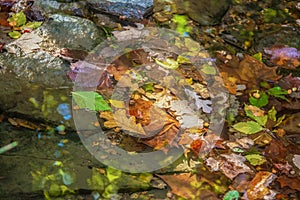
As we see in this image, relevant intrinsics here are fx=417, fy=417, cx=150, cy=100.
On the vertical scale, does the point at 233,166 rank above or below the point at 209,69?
below

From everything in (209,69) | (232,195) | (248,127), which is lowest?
(232,195)

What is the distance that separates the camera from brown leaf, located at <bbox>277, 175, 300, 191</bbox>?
271cm

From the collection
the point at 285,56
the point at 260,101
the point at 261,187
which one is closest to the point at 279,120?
the point at 260,101

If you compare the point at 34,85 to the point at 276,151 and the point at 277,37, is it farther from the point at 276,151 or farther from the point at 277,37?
the point at 277,37

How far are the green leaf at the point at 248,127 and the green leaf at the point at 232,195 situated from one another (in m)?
0.57

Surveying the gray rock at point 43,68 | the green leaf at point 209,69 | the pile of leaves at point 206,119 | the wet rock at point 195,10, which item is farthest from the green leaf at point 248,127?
the wet rock at point 195,10

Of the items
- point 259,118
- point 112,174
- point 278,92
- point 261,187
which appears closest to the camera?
point 112,174

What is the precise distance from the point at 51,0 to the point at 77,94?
1317mm

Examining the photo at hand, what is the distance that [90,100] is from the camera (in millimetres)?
3027

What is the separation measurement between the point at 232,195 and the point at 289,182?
1.37 feet

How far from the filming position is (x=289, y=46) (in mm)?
3941

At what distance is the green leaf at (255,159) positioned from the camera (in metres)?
2.83

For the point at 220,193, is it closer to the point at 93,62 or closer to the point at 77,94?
the point at 77,94

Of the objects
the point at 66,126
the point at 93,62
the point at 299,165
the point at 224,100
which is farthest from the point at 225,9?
the point at 66,126
